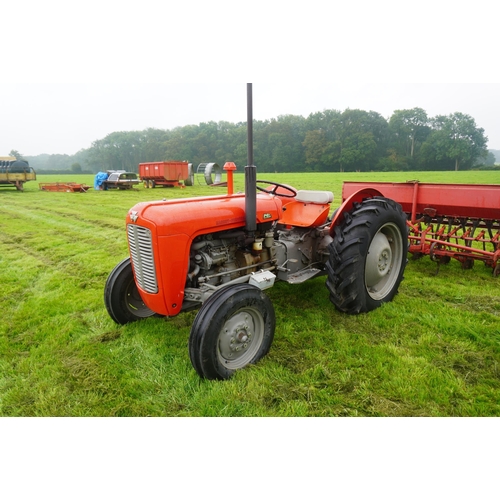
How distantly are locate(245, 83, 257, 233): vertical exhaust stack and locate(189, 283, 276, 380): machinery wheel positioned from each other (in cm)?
57

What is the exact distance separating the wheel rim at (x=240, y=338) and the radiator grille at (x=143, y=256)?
0.67 m

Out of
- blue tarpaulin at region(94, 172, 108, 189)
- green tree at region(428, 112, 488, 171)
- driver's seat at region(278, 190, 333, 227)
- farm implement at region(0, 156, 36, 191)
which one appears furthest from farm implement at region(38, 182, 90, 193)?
green tree at region(428, 112, 488, 171)

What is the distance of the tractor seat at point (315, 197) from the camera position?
3.94m

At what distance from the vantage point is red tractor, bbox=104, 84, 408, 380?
2619mm

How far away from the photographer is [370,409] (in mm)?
2252

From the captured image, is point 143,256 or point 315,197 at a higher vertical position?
point 315,197

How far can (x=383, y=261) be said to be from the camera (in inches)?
152

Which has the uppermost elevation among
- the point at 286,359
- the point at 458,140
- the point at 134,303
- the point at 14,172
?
the point at 458,140

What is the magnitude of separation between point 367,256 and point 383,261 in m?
0.36

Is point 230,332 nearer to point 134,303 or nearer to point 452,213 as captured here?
point 134,303

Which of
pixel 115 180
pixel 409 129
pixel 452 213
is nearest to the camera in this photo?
pixel 452 213

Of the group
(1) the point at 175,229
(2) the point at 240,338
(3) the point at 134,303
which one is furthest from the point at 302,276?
(3) the point at 134,303

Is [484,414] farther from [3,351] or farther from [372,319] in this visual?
[3,351]

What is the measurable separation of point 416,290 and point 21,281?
203 inches
